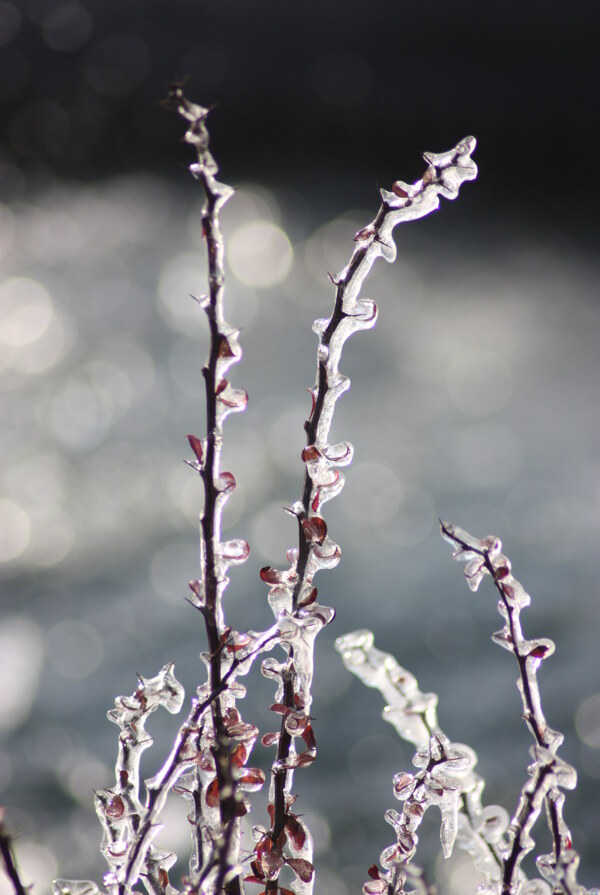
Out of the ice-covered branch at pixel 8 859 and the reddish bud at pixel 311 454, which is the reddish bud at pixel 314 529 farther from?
the ice-covered branch at pixel 8 859

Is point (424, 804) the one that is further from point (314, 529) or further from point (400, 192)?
point (400, 192)

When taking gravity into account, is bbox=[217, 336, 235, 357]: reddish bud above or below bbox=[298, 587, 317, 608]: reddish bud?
above

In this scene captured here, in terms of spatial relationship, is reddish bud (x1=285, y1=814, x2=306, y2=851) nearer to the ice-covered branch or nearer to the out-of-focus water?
the ice-covered branch

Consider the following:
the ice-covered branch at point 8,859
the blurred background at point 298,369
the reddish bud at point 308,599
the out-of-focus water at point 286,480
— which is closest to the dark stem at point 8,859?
the ice-covered branch at point 8,859

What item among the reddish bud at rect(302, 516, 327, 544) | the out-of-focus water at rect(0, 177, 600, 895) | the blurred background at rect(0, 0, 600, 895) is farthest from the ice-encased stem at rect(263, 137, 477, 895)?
the blurred background at rect(0, 0, 600, 895)

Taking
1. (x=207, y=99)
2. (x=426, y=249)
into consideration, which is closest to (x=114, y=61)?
(x=207, y=99)

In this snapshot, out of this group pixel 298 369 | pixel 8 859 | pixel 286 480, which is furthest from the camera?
pixel 298 369

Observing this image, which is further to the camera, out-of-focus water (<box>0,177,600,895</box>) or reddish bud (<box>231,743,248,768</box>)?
out-of-focus water (<box>0,177,600,895</box>)

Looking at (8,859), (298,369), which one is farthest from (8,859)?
(298,369)
